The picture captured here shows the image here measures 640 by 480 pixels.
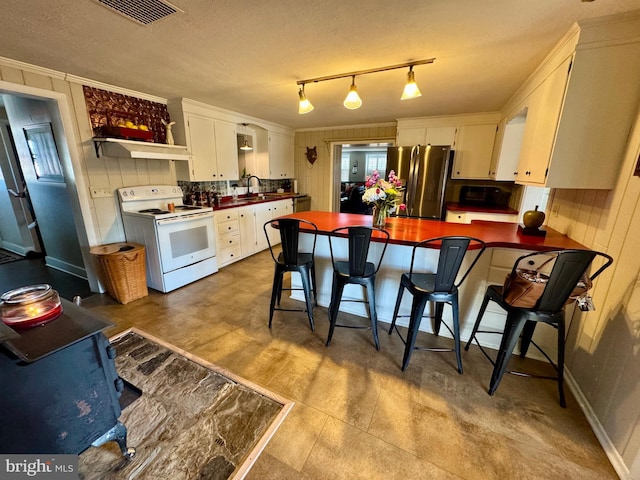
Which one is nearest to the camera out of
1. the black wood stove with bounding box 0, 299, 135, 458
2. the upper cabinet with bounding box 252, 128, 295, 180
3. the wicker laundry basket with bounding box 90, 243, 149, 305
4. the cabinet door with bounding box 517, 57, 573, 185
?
the black wood stove with bounding box 0, 299, 135, 458

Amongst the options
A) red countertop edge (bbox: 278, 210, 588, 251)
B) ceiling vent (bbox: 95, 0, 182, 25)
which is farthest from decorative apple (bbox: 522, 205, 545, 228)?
ceiling vent (bbox: 95, 0, 182, 25)

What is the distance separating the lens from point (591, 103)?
160 cm

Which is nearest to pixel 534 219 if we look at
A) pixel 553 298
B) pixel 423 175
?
pixel 553 298

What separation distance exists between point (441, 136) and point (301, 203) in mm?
2909

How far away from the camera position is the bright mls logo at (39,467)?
0.88 m

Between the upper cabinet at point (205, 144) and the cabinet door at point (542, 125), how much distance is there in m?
3.72

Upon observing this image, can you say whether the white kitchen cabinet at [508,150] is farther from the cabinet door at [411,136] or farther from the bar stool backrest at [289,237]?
the bar stool backrest at [289,237]

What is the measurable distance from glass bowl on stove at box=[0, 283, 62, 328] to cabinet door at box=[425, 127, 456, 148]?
4680 millimetres

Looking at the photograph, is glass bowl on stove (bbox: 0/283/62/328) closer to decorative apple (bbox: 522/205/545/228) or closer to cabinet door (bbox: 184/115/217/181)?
cabinet door (bbox: 184/115/217/181)

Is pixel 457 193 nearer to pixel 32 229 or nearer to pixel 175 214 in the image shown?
pixel 175 214

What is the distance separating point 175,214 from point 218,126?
1709 mm

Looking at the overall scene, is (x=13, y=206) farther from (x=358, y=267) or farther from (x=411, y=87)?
(x=411, y=87)

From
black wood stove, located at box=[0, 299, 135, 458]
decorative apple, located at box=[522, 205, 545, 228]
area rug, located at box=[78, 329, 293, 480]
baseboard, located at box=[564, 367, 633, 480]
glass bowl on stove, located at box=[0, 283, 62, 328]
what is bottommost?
area rug, located at box=[78, 329, 293, 480]

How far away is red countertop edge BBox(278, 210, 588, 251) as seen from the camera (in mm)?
1860
